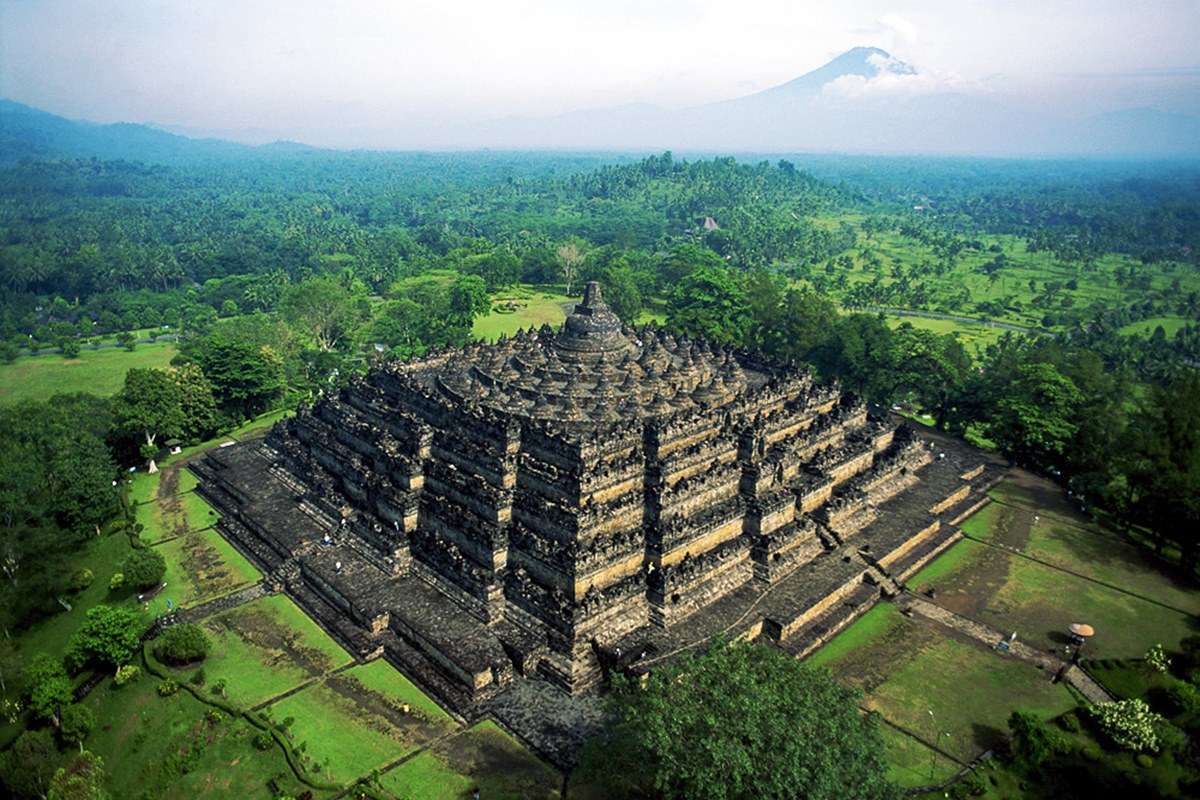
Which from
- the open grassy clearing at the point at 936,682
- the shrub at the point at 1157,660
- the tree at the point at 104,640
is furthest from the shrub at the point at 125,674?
the shrub at the point at 1157,660

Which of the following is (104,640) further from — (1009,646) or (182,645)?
(1009,646)

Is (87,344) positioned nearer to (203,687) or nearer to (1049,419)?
(203,687)

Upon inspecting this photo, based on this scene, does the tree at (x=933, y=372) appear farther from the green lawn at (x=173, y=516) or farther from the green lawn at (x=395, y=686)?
the green lawn at (x=173, y=516)

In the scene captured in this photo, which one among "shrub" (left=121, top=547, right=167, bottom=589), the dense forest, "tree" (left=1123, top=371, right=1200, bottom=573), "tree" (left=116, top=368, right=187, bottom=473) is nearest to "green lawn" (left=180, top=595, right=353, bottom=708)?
"shrub" (left=121, top=547, right=167, bottom=589)

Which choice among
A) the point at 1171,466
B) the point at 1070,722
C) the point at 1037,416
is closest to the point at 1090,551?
the point at 1171,466

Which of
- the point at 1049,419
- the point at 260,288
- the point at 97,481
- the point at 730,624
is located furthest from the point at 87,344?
the point at 1049,419

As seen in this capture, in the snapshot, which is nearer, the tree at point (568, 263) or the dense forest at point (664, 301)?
the dense forest at point (664, 301)

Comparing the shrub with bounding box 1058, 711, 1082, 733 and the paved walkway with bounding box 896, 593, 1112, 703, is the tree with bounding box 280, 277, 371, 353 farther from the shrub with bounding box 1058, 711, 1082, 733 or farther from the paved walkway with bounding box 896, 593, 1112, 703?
the shrub with bounding box 1058, 711, 1082, 733
